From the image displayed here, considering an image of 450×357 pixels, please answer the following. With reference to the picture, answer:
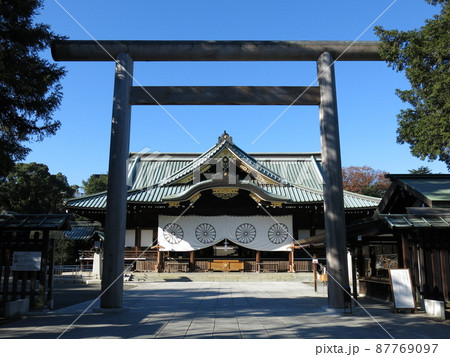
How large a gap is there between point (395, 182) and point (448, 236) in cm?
243

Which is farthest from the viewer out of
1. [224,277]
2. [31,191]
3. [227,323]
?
[31,191]

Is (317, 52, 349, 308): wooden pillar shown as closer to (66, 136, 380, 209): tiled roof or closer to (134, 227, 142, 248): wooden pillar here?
(66, 136, 380, 209): tiled roof

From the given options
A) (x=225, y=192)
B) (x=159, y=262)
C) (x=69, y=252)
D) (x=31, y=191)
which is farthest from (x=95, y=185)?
(x=225, y=192)

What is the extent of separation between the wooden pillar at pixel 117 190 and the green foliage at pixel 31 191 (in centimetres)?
2829

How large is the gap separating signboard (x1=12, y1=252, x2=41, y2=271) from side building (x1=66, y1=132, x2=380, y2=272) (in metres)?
11.5

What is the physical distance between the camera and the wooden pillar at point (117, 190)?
876 cm

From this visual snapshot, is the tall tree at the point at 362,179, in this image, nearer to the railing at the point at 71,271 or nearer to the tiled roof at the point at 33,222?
the railing at the point at 71,271

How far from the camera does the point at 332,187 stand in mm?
9117

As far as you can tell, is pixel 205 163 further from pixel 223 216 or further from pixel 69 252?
pixel 69 252

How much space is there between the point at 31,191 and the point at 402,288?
35188 mm

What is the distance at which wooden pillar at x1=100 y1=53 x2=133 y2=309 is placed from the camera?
876cm

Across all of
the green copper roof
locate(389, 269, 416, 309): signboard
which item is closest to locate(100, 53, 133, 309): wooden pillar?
locate(389, 269, 416, 309): signboard

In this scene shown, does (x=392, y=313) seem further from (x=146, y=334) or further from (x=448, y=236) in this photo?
(x=146, y=334)

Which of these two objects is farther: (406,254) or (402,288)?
(406,254)
